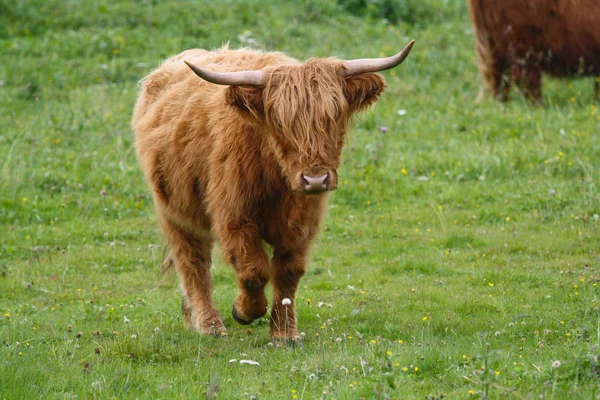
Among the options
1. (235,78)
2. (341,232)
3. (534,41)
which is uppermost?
(235,78)

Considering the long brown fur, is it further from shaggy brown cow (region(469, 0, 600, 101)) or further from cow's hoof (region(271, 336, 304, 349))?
shaggy brown cow (region(469, 0, 600, 101))

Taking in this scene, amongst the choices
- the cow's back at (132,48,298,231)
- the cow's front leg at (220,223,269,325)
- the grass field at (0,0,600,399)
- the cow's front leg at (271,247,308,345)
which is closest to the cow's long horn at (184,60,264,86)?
the cow's back at (132,48,298,231)

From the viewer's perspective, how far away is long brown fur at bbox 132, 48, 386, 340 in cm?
523

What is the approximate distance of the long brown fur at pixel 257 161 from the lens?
523 cm

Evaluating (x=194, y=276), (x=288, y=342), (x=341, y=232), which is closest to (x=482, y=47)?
(x=341, y=232)

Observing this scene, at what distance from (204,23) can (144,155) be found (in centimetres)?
800

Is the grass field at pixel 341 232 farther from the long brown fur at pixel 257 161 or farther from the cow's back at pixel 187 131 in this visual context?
the cow's back at pixel 187 131

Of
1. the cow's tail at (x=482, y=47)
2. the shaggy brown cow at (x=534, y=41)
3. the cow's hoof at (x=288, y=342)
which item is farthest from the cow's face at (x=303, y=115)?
the cow's tail at (x=482, y=47)

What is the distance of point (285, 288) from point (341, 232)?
265 centimetres

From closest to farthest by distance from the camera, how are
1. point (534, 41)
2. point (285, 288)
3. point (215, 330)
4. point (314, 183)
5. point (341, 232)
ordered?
point (314, 183) < point (285, 288) < point (215, 330) < point (341, 232) < point (534, 41)

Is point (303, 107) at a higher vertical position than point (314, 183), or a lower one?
higher

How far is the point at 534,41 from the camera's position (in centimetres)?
1137

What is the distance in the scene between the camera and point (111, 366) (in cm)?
455

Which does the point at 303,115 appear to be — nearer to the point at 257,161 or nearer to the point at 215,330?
the point at 257,161
